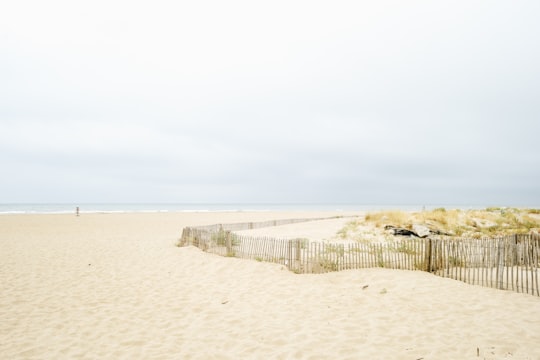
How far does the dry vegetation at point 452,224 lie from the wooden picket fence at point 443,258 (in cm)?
703

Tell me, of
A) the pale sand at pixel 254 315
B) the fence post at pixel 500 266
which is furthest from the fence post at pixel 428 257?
the fence post at pixel 500 266

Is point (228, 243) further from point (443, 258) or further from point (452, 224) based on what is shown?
point (452, 224)

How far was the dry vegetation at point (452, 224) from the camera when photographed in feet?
59.0

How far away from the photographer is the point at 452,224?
63.0 feet

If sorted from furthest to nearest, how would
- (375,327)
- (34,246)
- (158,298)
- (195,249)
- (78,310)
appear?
1. (34,246)
2. (195,249)
3. (158,298)
4. (78,310)
5. (375,327)

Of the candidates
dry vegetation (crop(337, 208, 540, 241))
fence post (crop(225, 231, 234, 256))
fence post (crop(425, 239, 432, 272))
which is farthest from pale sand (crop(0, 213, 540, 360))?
dry vegetation (crop(337, 208, 540, 241))

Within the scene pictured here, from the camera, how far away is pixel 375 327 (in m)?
6.04

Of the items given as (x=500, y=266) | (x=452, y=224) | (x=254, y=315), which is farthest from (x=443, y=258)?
(x=452, y=224)

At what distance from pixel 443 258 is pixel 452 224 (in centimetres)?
1160

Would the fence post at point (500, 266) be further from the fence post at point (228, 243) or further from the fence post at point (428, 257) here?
the fence post at point (228, 243)

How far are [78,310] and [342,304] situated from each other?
19.7 feet

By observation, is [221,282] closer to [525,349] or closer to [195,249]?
[195,249]

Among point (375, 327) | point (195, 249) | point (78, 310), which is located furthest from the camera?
point (195, 249)

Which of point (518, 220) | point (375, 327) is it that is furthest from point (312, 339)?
point (518, 220)
